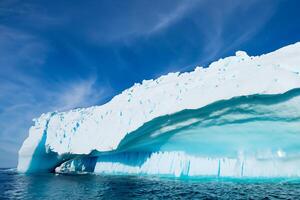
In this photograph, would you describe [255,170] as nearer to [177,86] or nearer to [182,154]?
[182,154]

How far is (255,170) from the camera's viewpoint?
18.6 metres

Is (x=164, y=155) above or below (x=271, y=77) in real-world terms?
below

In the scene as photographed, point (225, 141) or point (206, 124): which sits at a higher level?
point (206, 124)

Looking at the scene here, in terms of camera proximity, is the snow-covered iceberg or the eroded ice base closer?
the snow-covered iceberg

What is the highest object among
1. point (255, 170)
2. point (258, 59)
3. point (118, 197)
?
point (258, 59)

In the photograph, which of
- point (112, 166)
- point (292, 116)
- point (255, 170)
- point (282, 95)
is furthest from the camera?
point (112, 166)

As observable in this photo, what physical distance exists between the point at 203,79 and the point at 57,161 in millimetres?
18810

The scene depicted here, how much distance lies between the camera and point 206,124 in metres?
17.9

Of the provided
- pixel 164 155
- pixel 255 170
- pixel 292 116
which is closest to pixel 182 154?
pixel 164 155

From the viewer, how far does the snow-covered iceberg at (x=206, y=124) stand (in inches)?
593

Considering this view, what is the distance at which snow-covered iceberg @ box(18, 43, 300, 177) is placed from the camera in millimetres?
15070

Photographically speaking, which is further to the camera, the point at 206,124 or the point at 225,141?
the point at 225,141

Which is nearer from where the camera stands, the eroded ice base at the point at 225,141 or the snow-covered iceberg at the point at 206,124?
the snow-covered iceberg at the point at 206,124

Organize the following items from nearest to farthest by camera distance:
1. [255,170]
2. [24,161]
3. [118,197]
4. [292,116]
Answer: [118,197] → [292,116] → [255,170] → [24,161]
